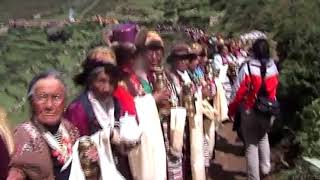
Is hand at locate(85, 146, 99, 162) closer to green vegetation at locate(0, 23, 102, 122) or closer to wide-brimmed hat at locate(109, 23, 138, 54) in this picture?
wide-brimmed hat at locate(109, 23, 138, 54)

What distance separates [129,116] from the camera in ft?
12.2

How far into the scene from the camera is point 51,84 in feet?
10.3

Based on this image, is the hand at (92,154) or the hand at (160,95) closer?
the hand at (92,154)

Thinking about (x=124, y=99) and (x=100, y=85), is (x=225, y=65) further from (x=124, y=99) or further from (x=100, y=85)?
(x=100, y=85)

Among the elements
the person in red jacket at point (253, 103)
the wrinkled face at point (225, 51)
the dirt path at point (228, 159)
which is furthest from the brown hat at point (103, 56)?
the wrinkled face at point (225, 51)

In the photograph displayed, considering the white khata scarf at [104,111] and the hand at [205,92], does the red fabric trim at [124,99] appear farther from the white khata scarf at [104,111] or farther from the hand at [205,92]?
the hand at [205,92]

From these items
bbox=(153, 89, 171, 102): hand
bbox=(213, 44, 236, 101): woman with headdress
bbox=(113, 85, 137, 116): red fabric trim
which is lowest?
bbox=(213, 44, 236, 101): woman with headdress

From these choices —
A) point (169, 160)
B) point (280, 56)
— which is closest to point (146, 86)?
point (169, 160)

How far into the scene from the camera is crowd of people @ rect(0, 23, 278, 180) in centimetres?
308

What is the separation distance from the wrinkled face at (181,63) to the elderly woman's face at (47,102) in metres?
1.55

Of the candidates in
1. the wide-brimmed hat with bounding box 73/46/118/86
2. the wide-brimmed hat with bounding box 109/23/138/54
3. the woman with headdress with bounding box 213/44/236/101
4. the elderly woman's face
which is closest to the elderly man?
the elderly woman's face

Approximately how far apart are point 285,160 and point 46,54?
16.5ft

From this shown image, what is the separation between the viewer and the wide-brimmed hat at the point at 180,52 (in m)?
4.57

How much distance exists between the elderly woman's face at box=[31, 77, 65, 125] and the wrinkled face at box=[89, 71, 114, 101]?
429 millimetres
